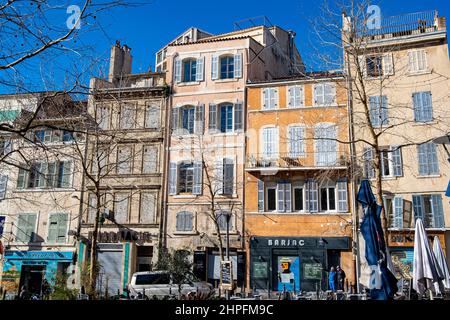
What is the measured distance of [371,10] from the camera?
1508 cm

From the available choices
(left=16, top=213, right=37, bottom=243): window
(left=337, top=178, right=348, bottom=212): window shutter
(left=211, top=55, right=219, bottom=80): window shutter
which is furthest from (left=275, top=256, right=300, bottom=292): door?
(left=16, top=213, right=37, bottom=243): window

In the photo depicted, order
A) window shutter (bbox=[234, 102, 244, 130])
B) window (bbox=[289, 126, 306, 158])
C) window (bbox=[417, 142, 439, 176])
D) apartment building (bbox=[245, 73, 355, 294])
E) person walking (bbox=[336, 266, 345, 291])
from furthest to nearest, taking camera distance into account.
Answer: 1. window shutter (bbox=[234, 102, 244, 130])
2. window (bbox=[289, 126, 306, 158])
3. apartment building (bbox=[245, 73, 355, 294])
4. window (bbox=[417, 142, 439, 176])
5. person walking (bbox=[336, 266, 345, 291])

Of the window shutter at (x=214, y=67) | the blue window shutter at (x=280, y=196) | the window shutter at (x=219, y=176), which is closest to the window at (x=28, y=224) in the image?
the window shutter at (x=219, y=176)

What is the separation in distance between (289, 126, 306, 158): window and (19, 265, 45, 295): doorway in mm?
16075

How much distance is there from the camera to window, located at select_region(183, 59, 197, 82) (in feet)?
94.7

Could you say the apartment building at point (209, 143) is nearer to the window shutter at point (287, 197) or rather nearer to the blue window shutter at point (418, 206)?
the window shutter at point (287, 197)

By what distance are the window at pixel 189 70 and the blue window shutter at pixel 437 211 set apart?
1532 cm

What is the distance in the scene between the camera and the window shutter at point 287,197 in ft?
81.6

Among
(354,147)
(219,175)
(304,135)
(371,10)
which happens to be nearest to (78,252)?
(219,175)

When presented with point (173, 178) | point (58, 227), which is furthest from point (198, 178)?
point (58, 227)

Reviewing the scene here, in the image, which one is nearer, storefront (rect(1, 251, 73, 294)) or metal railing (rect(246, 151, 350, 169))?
metal railing (rect(246, 151, 350, 169))

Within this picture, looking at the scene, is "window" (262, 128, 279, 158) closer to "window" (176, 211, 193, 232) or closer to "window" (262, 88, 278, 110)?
"window" (262, 88, 278, 110)

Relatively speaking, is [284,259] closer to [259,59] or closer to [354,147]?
[354,147]

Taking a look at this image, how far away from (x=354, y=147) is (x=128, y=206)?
13.3m
